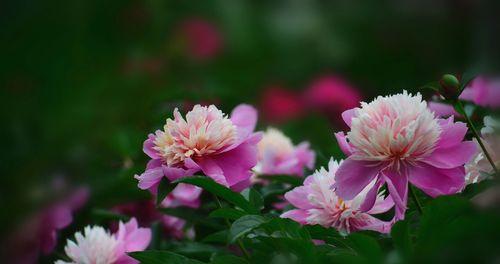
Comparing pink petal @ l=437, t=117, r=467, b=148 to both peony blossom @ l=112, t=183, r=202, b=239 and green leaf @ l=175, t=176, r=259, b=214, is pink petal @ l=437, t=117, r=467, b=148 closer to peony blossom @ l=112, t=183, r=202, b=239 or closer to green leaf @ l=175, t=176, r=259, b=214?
green leaf @ l=175, t=176, r=259, b=214

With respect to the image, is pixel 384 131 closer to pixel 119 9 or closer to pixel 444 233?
pixel 444 233

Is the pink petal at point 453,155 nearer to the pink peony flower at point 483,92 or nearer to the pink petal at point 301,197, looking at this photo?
the pink petal at point 301,197

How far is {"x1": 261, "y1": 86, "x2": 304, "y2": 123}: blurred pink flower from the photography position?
2.94 m

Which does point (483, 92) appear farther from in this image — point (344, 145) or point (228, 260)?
point (228, 260)

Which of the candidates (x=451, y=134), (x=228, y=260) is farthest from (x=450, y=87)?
(x=228, y=260)

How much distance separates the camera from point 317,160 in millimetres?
1209

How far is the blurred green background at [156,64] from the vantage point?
1648 millimetres

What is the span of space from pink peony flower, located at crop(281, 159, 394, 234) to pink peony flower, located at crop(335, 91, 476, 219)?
58 millimetres

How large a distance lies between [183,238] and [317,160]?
0.23 metres

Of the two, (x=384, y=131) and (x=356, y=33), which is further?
(x=356, y=33)

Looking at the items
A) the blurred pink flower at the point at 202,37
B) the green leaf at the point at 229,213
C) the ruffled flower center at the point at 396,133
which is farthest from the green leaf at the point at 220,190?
the blurred pink flower at the point at 202,37

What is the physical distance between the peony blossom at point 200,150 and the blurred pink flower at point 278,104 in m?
2.05

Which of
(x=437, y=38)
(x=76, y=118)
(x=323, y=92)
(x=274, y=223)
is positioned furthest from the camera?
(x=437, y=38)

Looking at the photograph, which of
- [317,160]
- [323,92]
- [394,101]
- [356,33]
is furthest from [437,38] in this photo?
[394,101]
